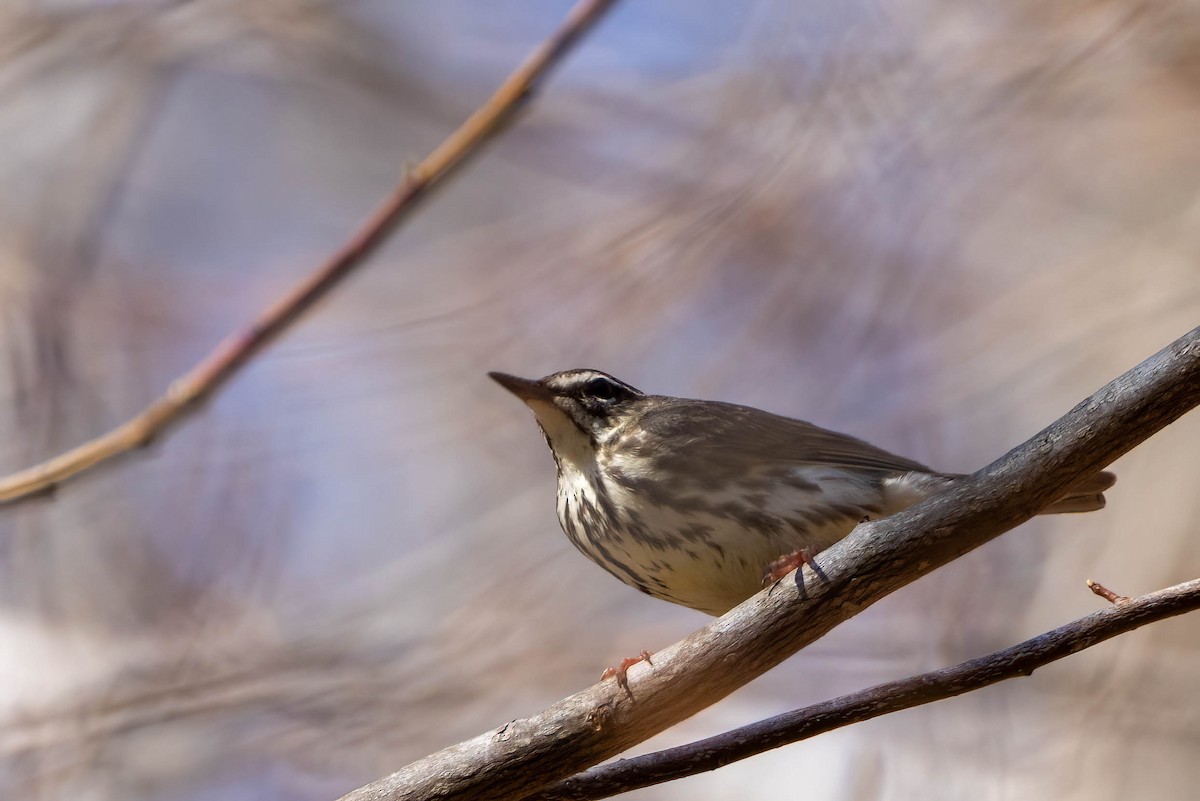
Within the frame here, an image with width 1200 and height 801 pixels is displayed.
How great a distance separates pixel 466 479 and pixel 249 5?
8.46 feet

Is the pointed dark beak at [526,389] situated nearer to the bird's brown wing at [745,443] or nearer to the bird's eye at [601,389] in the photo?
the bird's eye at [601,389]

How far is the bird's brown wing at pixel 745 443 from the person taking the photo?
11.4 ft

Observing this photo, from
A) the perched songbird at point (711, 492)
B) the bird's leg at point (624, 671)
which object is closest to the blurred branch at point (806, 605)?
the bird's leg at point (624, 671)

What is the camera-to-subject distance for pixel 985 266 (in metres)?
5.81

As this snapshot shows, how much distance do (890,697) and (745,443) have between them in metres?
1.40

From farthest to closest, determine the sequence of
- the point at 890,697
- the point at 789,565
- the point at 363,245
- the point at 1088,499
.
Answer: the point at 1088,499
the point at 789,565
the point at 890,697
the point at 363,245

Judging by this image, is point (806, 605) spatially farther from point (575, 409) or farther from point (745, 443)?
point (575, 409)

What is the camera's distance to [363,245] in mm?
1694

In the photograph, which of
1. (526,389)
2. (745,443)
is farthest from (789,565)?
(526,389)

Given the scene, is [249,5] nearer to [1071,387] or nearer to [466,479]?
[466,479]

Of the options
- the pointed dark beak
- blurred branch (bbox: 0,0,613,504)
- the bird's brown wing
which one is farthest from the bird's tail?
blurred branch (bbox: 0,0,613,504)

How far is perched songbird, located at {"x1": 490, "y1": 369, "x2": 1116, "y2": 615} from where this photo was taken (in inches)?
131

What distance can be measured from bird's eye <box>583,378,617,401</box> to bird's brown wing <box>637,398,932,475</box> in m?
0.15

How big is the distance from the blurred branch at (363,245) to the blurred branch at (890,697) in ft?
3.83
